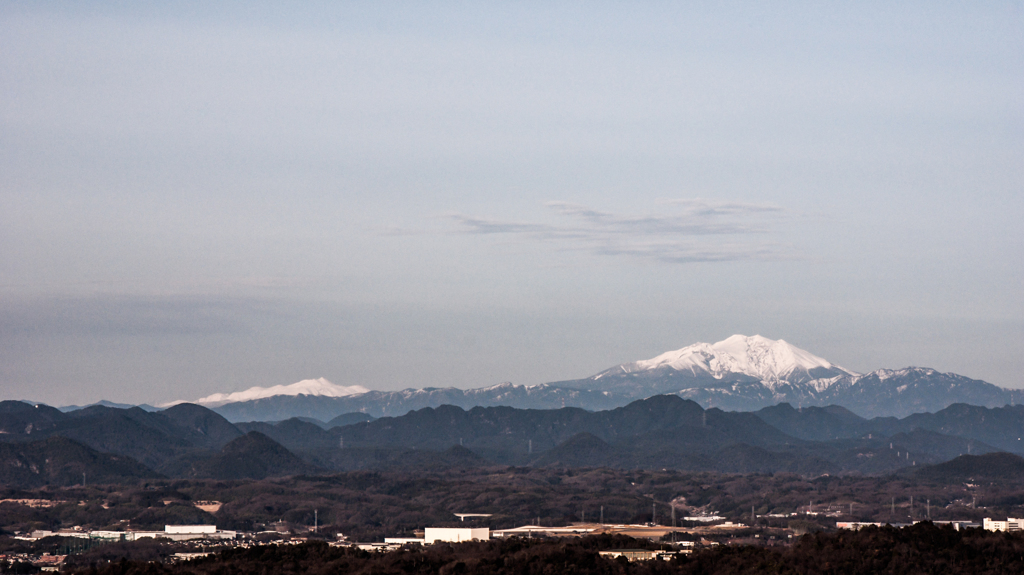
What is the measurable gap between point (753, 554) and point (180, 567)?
212 feet

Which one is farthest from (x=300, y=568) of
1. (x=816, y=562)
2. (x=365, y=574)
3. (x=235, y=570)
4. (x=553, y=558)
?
(x=816, y=562)

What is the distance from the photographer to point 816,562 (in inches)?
5477

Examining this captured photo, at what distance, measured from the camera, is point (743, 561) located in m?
148

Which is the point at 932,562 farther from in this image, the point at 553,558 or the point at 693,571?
the point at 553,558

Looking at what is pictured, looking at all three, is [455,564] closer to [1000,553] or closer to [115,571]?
[115,571]

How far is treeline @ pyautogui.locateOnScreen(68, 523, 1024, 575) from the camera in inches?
5458

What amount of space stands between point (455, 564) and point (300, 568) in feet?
76.3

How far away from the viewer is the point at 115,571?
152500 millimetres

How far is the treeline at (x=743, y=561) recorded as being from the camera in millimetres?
138625

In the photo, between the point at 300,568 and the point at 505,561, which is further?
the point at 300,568

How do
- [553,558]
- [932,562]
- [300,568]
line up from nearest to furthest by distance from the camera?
[932,562] < [553,558] < [300,568]

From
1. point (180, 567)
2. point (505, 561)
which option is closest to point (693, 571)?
point (505, 561)

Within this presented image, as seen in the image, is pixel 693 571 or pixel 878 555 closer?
pixel 878 555

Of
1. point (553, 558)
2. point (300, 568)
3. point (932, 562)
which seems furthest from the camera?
point (300, 568)
